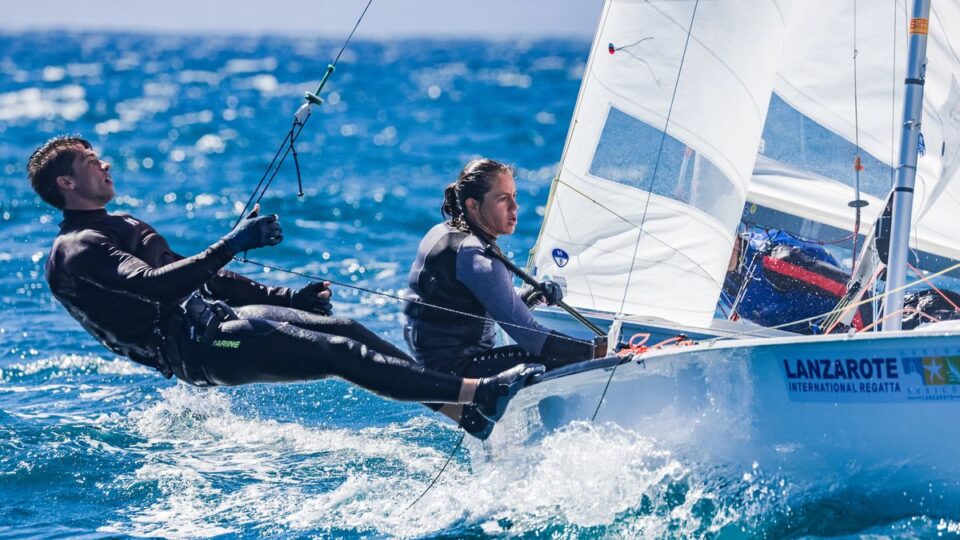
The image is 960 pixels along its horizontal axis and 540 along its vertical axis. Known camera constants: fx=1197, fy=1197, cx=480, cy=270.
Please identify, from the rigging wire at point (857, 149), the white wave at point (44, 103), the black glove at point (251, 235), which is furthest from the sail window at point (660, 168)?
the white wave at point (44, 103)

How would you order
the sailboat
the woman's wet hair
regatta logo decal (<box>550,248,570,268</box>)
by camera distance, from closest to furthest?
the sailboat → the woman's wet hair → regatta logo decal (<box>550,248,570,268</box>)

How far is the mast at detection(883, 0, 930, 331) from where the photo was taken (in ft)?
12.2

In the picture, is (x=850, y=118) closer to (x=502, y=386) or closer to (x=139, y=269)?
(x=502, y=386)

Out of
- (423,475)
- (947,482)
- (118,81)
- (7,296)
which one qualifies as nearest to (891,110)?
(947,482)

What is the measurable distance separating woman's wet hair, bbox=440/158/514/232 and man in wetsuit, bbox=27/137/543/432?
50cm

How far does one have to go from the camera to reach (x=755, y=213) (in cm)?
564

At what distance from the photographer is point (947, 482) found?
11.2 feet

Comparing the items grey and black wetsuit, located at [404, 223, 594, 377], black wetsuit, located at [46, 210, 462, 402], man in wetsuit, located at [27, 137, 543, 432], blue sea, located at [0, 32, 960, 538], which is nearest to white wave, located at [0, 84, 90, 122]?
blue sea, located at [0, 32, 960, 538]

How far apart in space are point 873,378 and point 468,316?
1.26m

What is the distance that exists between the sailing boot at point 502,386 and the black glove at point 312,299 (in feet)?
2.78

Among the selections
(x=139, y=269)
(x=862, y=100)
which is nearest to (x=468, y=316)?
(x=139, y=269)

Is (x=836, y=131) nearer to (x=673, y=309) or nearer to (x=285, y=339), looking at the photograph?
(x=673, y=309)

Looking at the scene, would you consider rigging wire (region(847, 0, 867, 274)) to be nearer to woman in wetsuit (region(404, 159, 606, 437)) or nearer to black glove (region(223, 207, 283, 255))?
woman in wetsuit (region(404, 159, 606, 437))

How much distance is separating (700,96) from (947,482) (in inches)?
73.5
